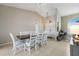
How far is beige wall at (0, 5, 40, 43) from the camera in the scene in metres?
2.96

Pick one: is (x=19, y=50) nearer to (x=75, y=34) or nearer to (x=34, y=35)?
(x=34, y=35)

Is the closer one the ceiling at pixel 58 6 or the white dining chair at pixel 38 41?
the ceiling at pixel 58 6

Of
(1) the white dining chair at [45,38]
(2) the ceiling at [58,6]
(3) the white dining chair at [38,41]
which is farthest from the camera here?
(3) the white dining chair at [38,41]

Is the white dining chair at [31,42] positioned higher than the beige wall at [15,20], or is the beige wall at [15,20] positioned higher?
the beige wall at [15,20]

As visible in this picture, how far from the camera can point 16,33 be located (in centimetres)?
290

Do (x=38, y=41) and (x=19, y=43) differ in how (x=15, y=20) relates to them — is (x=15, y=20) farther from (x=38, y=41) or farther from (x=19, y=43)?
(x=38, y=41)

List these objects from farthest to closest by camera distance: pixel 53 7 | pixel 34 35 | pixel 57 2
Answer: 1. pixel 34 35
2. pixel 53 7
3. pixel 57 2

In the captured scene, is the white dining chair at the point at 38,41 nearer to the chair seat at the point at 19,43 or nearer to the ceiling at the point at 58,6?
the chair seat at the point at 19,43

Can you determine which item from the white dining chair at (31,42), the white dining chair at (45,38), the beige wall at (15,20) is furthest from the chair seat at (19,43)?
the white dining chair at (45,38)

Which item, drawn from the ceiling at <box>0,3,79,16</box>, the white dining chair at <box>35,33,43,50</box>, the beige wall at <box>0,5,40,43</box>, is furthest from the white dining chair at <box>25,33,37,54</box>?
the ceiling at <box>0,3,79,16</box>

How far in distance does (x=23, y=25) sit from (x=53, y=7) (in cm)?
100

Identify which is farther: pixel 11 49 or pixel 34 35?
pixel 34 35

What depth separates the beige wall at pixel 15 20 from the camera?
2.96 metres

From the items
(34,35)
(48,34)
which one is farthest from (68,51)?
(34,35)
